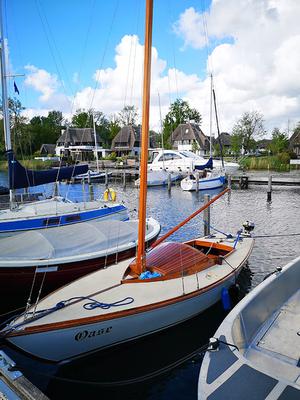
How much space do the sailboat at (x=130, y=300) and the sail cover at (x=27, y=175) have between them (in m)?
7.44

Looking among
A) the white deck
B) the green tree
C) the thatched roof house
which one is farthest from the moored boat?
the green tree

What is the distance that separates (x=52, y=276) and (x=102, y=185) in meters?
35.5

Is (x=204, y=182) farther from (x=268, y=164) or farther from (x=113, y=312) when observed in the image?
(x=113, y=312)

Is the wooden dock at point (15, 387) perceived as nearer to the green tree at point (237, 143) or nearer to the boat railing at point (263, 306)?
the boat railing at point (263, 306)

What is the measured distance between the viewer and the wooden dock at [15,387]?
366cm

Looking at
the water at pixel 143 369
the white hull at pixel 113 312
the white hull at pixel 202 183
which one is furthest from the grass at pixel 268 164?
the white hull at pixel 113 312

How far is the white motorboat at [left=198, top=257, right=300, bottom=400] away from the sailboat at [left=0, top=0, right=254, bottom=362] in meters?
1.81

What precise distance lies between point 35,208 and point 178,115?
91149mm

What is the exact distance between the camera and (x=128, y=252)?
1135cm

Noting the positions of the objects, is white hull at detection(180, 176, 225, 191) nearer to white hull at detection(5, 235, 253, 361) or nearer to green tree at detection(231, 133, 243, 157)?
white hull at detection(5, 235, 253, 361)

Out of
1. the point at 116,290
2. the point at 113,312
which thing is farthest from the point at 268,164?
the point at 113,312

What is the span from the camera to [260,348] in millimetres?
5688

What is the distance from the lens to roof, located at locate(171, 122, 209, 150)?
3152 inches

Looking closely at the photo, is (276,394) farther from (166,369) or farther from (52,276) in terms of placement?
(52,276)
